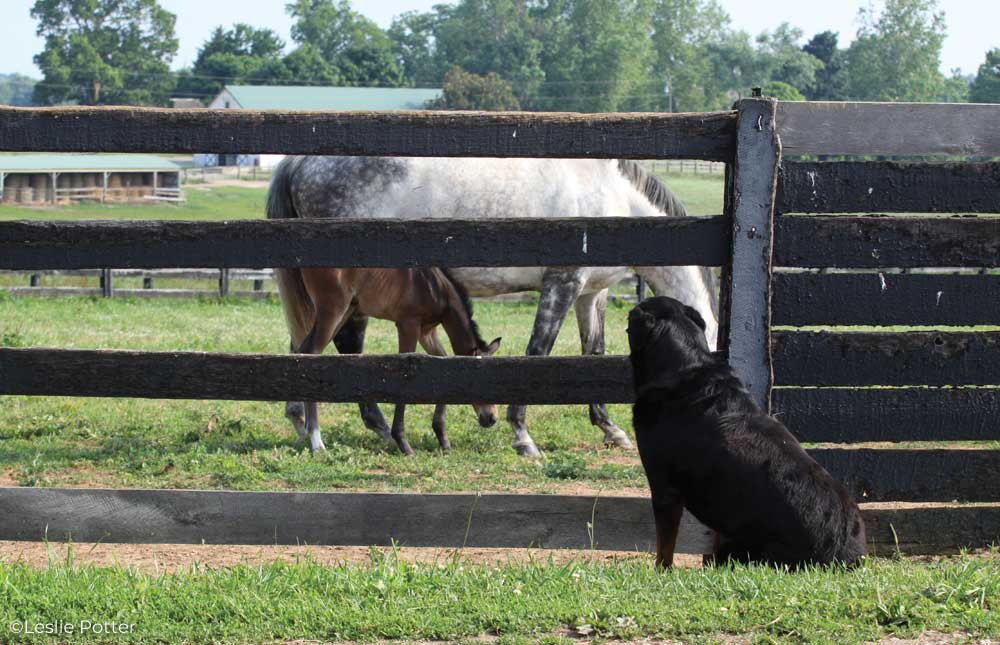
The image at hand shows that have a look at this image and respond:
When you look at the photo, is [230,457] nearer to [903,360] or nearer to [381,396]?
[381,396]

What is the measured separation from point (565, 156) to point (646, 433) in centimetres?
121

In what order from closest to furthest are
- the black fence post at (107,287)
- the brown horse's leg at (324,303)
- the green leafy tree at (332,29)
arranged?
the brown horse's leg at (324,303) < the black fence post at (107,287) < the green leafy tree at (332,29)

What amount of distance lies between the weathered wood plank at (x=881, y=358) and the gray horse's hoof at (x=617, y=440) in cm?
431

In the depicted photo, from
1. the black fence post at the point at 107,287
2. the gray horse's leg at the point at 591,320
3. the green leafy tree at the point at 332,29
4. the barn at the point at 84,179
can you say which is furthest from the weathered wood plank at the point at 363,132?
the green leafy tree at the point at 332,29

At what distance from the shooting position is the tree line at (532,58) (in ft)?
314

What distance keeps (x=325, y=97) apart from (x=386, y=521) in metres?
86.5

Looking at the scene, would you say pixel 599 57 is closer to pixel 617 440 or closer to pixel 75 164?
pixel 75 164

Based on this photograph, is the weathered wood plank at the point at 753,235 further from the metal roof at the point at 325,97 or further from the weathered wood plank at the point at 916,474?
the metal roof at the point at 325,97

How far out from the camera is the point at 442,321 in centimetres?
923

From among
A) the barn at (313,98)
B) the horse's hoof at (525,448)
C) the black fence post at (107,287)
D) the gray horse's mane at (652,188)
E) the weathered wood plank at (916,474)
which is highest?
the barn at (313,98)

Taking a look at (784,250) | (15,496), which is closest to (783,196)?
(784,250)

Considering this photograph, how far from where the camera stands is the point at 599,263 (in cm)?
477

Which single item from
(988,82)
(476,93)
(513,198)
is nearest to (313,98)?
(476,93)

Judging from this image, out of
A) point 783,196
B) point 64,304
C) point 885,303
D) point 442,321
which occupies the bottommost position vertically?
point 64,304
